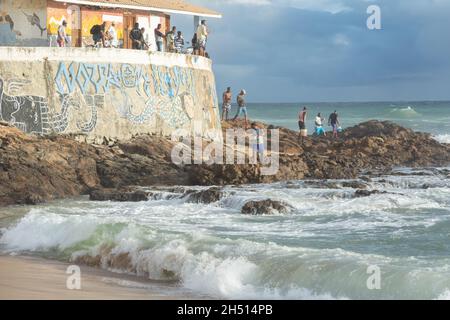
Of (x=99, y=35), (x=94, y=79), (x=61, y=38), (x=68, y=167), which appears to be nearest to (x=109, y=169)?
(x=68, y=167)

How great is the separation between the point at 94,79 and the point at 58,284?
14.9 metres

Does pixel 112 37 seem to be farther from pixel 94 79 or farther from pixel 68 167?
pixel 68 167

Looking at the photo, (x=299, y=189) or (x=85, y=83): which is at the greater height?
(x=85, y=83)

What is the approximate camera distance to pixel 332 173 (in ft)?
86.4

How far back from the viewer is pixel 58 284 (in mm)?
12672

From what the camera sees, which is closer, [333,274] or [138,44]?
[333,274]

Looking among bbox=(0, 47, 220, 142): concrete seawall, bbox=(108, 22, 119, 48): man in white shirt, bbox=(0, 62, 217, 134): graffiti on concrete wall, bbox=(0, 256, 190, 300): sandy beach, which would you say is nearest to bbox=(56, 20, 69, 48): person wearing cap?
bbox=(0, 47, 220, 142): concrete seawall

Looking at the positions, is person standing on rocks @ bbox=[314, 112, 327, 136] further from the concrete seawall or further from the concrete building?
the concrete seawall

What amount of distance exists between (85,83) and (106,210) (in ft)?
23.6

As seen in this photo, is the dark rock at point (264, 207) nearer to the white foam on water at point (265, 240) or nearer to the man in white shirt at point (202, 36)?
the white foam on water at point (265, 240)

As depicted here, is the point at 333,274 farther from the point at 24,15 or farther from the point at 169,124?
the point at 24,15

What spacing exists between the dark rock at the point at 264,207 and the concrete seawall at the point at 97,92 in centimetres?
818

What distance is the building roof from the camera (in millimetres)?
30302
